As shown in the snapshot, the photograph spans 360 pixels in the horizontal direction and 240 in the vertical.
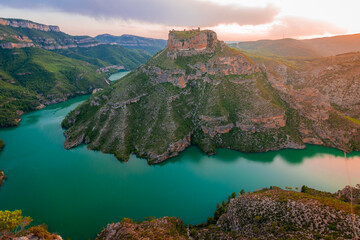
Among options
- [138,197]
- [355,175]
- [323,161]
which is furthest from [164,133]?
[355,175]

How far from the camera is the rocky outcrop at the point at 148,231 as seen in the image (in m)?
27.8

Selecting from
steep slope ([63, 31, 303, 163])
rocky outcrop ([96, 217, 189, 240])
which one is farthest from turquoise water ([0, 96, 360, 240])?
rocky outcrop ([96, 217, 189, 240])

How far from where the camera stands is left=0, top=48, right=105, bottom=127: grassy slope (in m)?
105

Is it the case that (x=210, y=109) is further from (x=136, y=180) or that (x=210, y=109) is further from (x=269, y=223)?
(x=269, y=223)

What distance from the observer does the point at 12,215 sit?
28000 millimetres

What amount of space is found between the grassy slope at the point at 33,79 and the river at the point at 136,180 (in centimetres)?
5265

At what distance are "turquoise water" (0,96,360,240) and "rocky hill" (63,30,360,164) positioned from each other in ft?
14.7

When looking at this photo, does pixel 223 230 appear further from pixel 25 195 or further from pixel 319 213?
pixel 25 195

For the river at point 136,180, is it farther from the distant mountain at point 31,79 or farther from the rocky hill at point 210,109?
the distant mountain at point 31,79

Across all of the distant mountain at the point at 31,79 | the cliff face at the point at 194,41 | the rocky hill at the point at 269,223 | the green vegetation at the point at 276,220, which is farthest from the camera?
the distant mountain at the point at 31,79

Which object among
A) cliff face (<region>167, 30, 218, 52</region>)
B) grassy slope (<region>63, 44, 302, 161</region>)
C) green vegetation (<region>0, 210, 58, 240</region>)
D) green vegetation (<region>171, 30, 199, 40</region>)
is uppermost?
green vegetation (<region>171, 30, 199, 40</region>)

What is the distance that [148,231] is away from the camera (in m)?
28.9

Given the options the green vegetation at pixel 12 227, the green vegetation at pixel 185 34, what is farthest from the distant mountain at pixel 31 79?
the green vegetation at pixel 185 34

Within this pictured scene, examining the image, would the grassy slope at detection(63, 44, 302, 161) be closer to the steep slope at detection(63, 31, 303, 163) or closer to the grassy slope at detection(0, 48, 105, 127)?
the steep slope at detection(63, 31, 303, 163)
